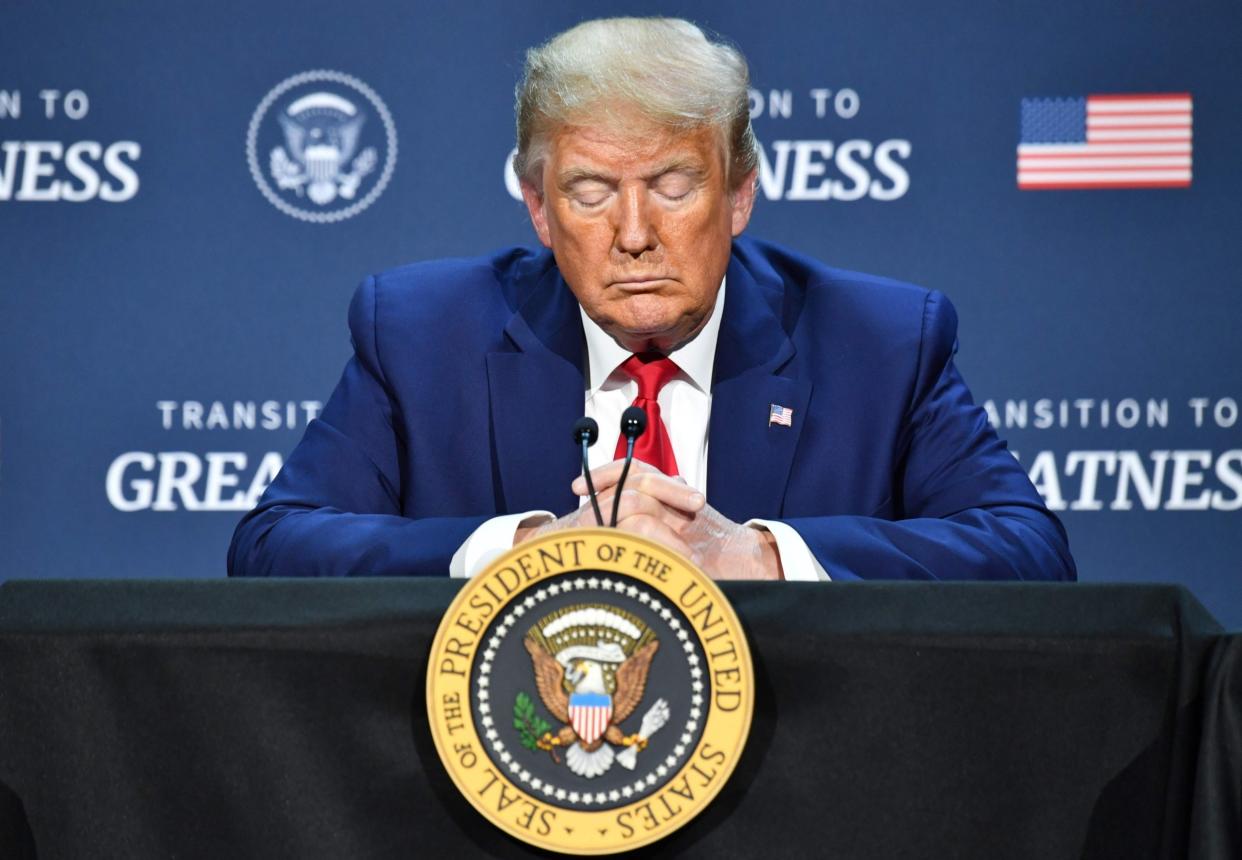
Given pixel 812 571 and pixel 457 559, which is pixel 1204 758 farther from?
pixel 457 559

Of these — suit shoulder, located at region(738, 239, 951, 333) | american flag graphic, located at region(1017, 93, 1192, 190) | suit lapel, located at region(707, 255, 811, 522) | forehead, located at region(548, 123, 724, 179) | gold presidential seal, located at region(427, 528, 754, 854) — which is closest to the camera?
gold presidential seal, located at region(427, 528, 754, 854)

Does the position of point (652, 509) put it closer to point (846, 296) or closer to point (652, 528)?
point (652, 528)

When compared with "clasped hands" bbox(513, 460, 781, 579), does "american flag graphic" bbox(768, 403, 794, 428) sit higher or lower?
higher

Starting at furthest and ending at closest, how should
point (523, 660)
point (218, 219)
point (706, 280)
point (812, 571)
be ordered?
1. point (218, 219)
2. point (706, 280)
3. point (812, 571)
4. point (523, 660)

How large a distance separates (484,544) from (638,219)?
1.76 ft

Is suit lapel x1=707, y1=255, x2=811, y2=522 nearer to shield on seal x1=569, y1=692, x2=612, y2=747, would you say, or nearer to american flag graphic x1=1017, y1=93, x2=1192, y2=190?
shield on seal x1=569, y1=692, x2=612, y2=747

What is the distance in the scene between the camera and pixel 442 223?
3166 millimetres

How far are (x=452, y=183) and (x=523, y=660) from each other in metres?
2.17

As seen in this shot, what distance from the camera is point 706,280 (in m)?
1.99

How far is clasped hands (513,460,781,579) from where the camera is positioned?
156 centimetres

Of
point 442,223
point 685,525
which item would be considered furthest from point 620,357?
point 442,223

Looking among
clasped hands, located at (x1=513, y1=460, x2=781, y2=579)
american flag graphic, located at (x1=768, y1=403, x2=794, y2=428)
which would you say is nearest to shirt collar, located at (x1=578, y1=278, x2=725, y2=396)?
american flag graphic, located at (x1=768, y1=403, x2=794, y2=428)

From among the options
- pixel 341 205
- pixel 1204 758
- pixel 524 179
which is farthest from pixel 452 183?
pixel 1204 758

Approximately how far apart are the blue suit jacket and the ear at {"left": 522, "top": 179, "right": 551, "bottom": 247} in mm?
120
